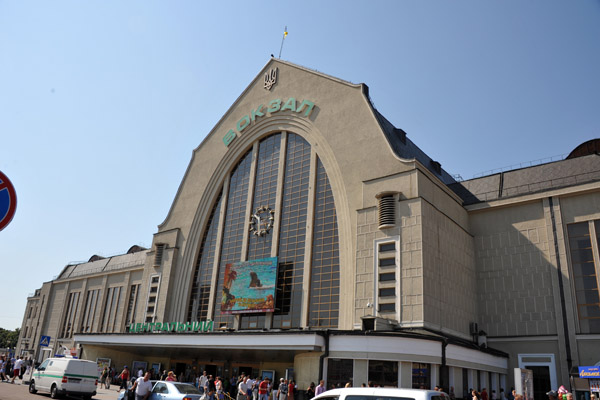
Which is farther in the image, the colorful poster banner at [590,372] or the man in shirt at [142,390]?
the colorful poster banner at [590,372]

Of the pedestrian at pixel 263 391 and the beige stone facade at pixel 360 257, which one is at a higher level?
the beige stone facade at pixel 360 257

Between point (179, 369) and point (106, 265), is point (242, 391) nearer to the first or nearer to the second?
point (179, 369)

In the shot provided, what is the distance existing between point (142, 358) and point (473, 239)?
30575 mm

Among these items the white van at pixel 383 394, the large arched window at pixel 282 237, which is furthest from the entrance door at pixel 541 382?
the white van at pixel 383 394

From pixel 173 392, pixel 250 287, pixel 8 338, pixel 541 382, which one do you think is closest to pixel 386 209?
pixel 250 287

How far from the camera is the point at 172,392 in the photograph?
1828 centimetres

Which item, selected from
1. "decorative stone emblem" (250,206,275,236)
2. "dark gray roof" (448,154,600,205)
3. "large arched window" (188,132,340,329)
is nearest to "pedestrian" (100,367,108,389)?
"large arched window" (188,132,340,329)

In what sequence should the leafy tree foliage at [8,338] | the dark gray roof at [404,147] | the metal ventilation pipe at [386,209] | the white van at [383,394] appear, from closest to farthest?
1. the white van at [383,394]
2. the metal ventilation pipe at [386,209]
3. the dark gray roof at [404,147]
4. the leafy tree foliage at [8,338]

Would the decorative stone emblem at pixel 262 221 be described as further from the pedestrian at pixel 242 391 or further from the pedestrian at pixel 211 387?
the pedestrian at pixel 242 391

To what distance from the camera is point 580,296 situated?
31312mm

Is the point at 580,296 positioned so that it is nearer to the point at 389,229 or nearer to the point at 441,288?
the point at 441,288

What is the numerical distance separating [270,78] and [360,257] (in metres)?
21.7

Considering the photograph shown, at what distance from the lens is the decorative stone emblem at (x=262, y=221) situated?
40.2 meters

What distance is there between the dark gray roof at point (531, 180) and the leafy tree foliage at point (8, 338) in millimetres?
128348
